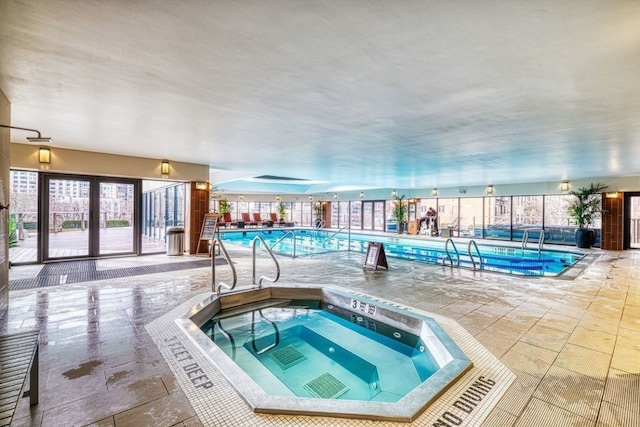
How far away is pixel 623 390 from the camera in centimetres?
222

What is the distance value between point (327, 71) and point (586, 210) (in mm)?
12526

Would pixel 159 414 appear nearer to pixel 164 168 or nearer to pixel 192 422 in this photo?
pixel 192 422

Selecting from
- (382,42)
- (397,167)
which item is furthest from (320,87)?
(397,167)

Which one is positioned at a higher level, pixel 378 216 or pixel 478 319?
pixel 378 216

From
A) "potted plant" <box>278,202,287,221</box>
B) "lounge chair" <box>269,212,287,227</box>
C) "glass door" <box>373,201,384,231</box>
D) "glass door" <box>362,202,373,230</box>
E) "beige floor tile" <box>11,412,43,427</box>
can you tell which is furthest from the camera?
"potted plant" <box>278,202,287,221</box>

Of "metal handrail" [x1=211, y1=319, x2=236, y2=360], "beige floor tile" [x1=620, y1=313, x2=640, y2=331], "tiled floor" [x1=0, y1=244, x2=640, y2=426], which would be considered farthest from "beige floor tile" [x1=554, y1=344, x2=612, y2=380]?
"metal handrail" [x1=211, y1=319, x2=236, y2=360]

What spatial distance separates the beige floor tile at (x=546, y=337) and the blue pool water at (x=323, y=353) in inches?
39.8

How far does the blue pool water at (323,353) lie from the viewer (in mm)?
2957

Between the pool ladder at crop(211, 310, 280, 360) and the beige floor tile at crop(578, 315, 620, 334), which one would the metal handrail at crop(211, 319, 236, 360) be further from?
the beige floor tile at crop(578, 315, 620, 334)

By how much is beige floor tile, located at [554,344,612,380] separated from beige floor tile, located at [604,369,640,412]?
69mm

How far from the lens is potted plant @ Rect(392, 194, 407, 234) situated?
16750 mm

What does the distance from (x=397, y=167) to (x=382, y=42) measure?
21.7ft

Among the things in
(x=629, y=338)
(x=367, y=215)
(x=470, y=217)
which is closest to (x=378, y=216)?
(x=367, y=215)

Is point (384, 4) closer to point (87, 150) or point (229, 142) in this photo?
point (229, 142)
